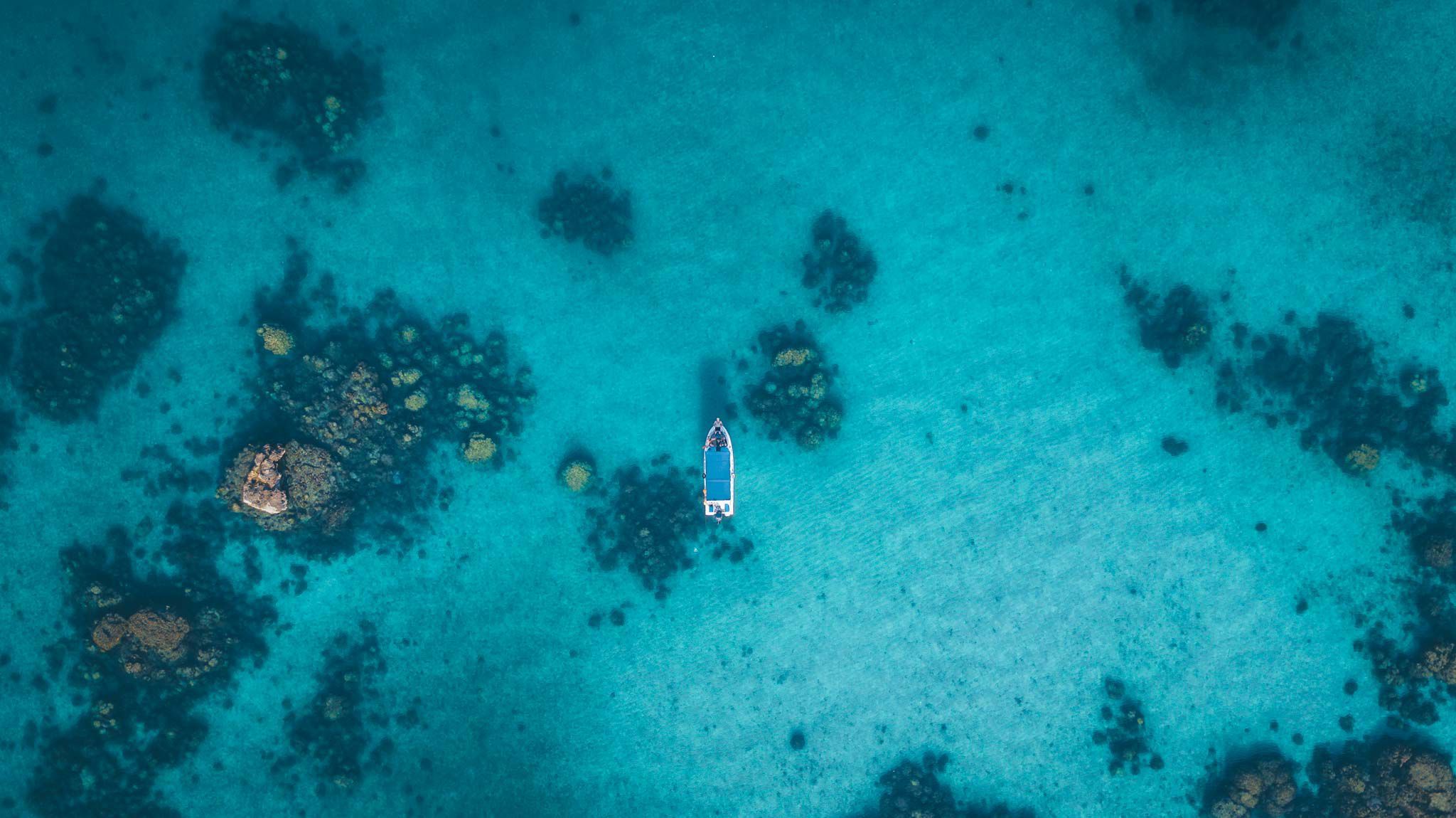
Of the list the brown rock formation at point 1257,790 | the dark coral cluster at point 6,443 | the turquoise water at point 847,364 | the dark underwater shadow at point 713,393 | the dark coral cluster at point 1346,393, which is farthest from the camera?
the dark underwater shadow at point 713,393

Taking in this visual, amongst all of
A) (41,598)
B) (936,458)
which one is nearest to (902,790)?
(936,458)

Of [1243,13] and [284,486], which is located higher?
[1243,13]

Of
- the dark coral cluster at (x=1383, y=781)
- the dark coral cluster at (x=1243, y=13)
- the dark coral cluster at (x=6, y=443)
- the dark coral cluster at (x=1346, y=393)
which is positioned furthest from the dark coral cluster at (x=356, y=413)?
the dark coral cluster at (x=1383, y=781)

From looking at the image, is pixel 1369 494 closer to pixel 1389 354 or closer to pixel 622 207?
pixel 1389 354

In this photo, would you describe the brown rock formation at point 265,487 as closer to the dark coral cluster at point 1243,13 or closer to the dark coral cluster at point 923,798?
the dark coral cluster at point 923,798

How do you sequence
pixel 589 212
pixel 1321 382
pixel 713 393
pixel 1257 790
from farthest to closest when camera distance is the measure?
pixel 713 393 → pixel 589 212 → pixel 1321 382 → pixel 1257 790

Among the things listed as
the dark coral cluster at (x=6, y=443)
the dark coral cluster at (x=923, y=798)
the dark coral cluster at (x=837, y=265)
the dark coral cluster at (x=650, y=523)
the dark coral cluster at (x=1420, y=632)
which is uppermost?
the dark coral cluster at (x=837, y=265)

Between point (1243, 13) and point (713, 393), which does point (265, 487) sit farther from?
point (1243, 13)

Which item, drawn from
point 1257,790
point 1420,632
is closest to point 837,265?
point 1257,790
